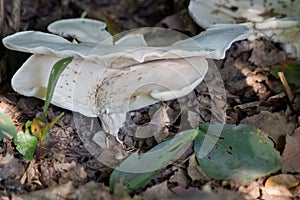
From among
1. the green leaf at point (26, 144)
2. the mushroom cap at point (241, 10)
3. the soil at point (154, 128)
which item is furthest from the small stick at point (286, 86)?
the green leaf at point (26, 144)

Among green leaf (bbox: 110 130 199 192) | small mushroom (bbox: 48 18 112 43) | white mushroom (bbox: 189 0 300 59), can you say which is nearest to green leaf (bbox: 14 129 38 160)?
green leaf (bbox: 110 130 199 192)

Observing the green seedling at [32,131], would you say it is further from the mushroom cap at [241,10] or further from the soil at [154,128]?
the mushroom cap at [241,10]

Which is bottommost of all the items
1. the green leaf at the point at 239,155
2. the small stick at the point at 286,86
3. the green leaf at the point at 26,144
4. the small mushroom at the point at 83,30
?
the small stick at the point at 286,86

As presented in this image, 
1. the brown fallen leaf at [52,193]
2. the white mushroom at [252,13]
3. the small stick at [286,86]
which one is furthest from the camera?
the white mushroom at [252,13]

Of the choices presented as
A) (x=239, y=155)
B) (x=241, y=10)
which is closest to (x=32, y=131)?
(x=239, y=155)

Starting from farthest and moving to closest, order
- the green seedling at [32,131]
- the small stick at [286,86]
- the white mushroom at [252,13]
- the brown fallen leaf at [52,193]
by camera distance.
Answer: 1. the white mushroom at [252,13]
2. the small stick at [286,86]
3. the green seedling at [32,131]
4. the brown fallen leaf at [52,193]

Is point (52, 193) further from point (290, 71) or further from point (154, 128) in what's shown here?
point (290, 71)

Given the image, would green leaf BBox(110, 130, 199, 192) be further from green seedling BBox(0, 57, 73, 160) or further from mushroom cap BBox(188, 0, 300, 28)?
mushroom cap BBox(188, 0, 300, 28)
